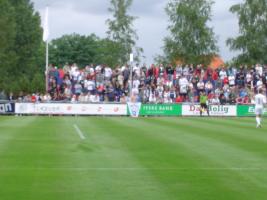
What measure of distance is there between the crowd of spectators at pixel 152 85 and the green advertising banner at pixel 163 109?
1.05 meters

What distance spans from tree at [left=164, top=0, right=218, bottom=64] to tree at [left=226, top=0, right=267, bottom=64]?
3.09m

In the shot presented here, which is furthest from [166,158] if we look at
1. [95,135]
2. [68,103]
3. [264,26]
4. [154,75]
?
[264,26]

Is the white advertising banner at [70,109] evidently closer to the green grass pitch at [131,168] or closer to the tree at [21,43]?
the green grass pitch at [131,168]

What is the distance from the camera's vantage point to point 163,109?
1869 inches

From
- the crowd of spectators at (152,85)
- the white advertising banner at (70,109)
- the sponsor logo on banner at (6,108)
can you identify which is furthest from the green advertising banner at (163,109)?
the sponsor logo on banner at (6,108)

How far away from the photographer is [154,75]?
165 feet

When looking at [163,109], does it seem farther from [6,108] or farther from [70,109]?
[6,108]

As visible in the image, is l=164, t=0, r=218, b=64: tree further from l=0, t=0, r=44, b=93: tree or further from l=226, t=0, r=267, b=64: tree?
l=0, t=0, r=44, b=93: tree

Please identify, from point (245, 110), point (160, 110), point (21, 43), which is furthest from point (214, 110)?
point (21, 43)

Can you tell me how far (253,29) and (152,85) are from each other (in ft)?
88.0

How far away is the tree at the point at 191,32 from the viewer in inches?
2891

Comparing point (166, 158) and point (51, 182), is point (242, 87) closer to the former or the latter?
point (166, 158)

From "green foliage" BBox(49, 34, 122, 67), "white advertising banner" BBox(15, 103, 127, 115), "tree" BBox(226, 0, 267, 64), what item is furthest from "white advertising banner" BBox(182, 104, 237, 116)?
"green foliage" BBox(49, 34, 122, 67)

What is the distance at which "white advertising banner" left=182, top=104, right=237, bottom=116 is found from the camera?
47312 mm
